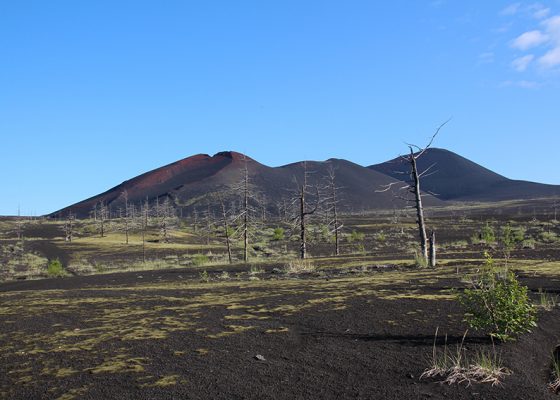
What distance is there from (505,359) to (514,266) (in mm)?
15211

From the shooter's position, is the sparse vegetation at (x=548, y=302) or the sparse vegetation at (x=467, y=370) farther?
the sparse vegetation at (x=548, y=302)

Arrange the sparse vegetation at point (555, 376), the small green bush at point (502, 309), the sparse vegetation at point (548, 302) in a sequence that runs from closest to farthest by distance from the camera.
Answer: the sparse vegetation at point (555, 376) → the small green bush at point (502, 309) → the sparse vegetation at point (548, 302)

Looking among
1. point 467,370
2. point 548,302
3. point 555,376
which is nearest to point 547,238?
point 548,302

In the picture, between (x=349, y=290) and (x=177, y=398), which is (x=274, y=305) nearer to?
(x=349, y=290)

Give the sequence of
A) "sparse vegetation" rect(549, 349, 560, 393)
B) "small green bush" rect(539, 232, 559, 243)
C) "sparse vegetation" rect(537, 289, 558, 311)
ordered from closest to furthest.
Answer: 1. "sparse vegetation" rect(549, 349, 560, 393)
2. "sparse vegetation" rect(537, 289, 558, 311)
3. "small green bush" rect(539, 232, 559, 243)

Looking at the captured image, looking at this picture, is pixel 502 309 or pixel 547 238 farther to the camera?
pixel 547 238

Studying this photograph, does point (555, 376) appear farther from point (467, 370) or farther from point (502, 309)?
point (502, 309)

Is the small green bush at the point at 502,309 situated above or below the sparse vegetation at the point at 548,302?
above

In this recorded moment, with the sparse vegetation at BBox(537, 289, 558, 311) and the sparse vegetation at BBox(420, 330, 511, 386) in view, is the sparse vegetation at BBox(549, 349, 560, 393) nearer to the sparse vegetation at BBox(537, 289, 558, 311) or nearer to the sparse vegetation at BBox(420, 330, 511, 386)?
the sparse vegetation at BBox(420, 330, 511, 386)

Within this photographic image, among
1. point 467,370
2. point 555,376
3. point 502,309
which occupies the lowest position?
point 555,376

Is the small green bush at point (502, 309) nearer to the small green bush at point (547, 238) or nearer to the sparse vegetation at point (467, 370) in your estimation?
the sparse vegetation at point (467, 370)

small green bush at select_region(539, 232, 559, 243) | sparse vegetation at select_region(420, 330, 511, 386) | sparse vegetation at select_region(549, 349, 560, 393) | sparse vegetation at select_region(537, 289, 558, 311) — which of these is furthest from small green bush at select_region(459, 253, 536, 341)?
small green bush at select_region(539, 232, 559, 243)

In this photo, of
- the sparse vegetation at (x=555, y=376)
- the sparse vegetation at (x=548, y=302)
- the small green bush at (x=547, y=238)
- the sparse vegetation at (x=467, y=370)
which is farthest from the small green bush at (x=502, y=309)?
the small green bush at (x=547, y=238)

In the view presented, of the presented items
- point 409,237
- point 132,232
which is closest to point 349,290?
point 409,237
